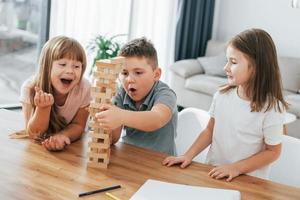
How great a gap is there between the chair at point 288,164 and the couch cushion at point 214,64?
10.9 feet

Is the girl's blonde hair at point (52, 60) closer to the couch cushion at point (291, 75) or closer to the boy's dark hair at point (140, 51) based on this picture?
the boy's dark hair at point (140, 51)

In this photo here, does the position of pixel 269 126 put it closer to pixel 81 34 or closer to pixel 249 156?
pixel 249 156

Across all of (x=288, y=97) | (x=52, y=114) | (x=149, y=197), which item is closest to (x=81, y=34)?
(x=288, y=97)

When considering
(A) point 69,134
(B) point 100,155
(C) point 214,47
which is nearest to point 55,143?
(A) point 69,134

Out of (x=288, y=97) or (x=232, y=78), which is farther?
(x=288, y=97)

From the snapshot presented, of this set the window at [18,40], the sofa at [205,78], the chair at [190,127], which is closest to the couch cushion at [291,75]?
the sofa at [205,78]

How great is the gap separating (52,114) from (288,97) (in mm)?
3216

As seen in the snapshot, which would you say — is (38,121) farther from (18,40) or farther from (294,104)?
(294,104)

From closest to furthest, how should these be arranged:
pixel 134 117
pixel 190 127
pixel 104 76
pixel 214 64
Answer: pixel 104 76
pixel 134 117
pixel 190 127
pixel 214 64

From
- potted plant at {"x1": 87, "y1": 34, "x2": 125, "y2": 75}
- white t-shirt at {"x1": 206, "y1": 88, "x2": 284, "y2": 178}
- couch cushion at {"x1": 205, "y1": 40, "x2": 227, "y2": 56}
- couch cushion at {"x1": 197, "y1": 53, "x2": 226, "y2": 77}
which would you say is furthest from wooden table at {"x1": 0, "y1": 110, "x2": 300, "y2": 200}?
couch cushion at {"x1": 205, "y1": 40, "x2": 227, "y2": 56}

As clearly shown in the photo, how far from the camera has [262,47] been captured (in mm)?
1636

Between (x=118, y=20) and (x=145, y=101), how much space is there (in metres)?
3.11

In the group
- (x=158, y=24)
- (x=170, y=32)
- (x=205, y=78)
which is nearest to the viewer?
(x=205, y=78)

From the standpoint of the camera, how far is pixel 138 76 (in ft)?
5.71
